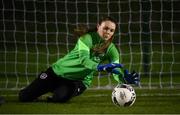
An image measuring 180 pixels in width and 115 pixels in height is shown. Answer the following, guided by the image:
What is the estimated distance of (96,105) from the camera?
7.43m

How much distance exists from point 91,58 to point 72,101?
0.85 meters

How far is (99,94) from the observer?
8.60 meters

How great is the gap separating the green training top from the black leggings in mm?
86

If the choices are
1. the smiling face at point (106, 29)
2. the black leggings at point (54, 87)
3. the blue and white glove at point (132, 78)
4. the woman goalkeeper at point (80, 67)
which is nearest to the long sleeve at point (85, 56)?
the woman goalkeeper at point (80, 67)

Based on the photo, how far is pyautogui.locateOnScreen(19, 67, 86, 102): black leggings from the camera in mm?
7547

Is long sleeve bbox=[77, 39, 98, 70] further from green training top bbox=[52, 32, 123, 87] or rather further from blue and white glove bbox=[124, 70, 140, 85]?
blue and white glove bbox=[124, 70, 140, 85]

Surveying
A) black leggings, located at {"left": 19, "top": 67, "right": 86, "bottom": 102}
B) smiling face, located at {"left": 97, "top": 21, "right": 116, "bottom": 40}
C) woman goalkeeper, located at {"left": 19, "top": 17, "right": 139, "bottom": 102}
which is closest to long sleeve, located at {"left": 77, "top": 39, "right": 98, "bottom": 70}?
woman goalkeeper, located at {"left": 19, "top": 17, "right": 139, "bottom": 102}

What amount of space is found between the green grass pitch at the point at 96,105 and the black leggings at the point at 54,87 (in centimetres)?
11

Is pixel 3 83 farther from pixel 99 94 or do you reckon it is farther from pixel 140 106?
pixel 140 106

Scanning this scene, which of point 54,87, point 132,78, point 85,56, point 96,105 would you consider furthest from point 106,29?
point 54,87

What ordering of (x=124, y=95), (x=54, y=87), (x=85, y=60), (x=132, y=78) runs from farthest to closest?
(x=54, y=87)
(x=85, y=60)
(x=132, y=78)
(x=124, y=95)

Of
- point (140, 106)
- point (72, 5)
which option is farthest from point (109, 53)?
point (72, 5)

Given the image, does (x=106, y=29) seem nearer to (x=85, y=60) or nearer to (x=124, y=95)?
(x=85, y=60)

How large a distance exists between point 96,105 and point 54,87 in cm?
66
